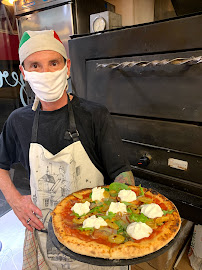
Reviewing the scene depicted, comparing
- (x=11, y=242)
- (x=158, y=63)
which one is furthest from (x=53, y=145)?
(x=11, y=242)

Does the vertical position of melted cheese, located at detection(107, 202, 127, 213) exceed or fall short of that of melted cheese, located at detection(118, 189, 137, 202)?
it falls short

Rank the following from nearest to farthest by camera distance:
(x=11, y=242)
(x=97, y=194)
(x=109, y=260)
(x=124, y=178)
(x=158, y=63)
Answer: (x=109, y=260) → (x=97, y=194) → (x=124, y=178) → (x=158, y=63) → (x=11, y=242)

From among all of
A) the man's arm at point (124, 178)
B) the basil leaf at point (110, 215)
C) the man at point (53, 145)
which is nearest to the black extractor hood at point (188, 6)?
the man at point (53, 145)

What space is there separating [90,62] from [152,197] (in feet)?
4.13

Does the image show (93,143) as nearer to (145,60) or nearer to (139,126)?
(139,126)

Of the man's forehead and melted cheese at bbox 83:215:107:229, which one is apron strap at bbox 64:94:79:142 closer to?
the man's forehead

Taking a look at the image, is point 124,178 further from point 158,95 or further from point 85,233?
point 158,95

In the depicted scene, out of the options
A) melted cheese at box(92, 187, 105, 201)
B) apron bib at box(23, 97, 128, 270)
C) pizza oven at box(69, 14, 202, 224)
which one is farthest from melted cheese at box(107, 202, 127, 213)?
pizza oven at box(69, 14, 202, 224)

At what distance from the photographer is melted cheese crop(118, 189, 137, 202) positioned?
46.0 inches

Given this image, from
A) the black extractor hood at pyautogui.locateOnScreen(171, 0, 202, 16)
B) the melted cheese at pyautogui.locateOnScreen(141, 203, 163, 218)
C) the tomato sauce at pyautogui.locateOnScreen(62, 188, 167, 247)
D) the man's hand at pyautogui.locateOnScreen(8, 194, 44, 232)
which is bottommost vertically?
the man's hand at pyautogui.locateOnScreen(8, 194, 44, 232)

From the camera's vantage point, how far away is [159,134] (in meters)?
1.63

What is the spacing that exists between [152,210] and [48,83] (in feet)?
3.14

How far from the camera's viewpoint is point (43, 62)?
139 centimetres

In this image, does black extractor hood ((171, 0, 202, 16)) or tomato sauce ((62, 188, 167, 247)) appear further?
black extractor hood ((171, 0, 202, 16))
